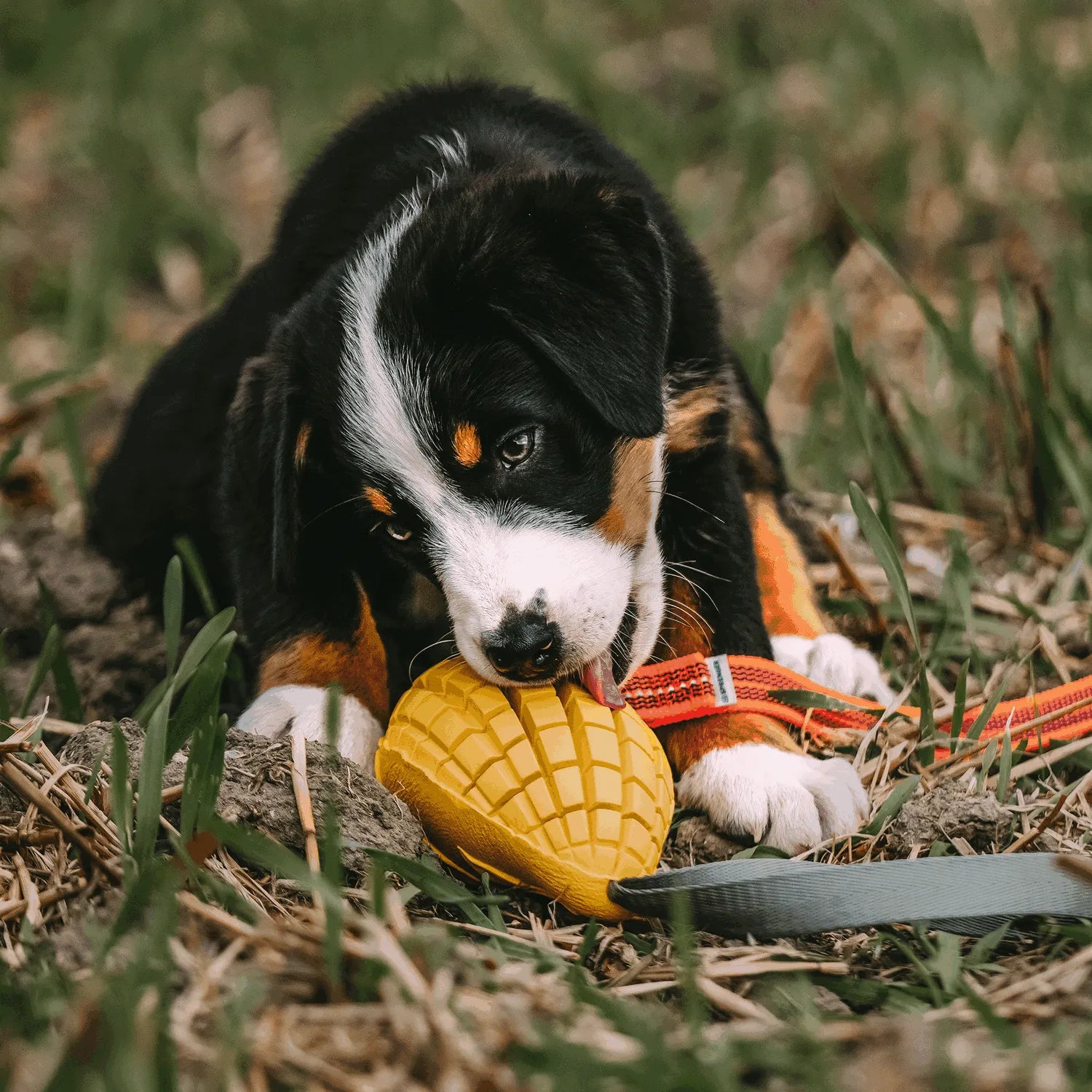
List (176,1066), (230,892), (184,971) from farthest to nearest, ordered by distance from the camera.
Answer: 1. (230,892)
2. (184,971)
3. (176,1066)

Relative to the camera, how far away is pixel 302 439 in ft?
8.21

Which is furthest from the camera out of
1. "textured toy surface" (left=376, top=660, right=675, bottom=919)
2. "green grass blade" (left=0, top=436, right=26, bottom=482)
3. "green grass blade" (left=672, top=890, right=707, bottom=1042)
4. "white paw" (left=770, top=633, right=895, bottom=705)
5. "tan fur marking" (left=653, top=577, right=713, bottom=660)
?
"green grass blade" (left=0, top=436, right=26, bottom=482)

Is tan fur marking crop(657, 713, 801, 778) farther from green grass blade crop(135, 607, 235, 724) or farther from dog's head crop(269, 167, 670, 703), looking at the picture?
green grass blade crop(135, 607, 235, 724)

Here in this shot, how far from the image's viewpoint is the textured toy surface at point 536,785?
81.0 inches

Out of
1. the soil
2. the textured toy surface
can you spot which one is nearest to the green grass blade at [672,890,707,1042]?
the textured toy surface

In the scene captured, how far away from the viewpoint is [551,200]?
2.40 metres

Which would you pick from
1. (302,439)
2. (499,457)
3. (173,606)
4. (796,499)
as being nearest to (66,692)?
(173,606)

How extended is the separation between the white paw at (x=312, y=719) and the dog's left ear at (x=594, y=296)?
0.78 m

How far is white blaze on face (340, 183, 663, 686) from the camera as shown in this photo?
2.21 m

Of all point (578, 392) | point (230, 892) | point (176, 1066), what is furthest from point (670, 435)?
point (176, 1066)

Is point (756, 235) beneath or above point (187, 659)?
beneath

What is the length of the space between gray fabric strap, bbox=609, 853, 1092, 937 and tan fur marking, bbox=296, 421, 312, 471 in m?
1.00

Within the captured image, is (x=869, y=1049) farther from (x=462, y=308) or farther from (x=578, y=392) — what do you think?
(x=462, y=308)

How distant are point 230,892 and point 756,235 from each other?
435 cm
